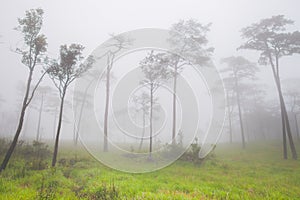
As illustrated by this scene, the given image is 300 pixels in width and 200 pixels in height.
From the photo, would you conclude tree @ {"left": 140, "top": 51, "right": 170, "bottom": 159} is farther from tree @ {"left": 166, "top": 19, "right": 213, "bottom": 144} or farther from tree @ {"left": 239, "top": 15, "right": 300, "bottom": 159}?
tree @ {"left": 239, "top": 15, "right": 300, "bottom": 159}

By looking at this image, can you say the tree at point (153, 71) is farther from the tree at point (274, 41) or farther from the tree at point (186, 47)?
the tree at point (274, 41)

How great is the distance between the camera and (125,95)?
1314 centimetres

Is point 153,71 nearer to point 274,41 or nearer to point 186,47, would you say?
point 186,47

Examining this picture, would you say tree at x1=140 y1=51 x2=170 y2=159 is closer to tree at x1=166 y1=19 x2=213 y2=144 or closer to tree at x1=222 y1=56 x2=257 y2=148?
tree at x1=166 y1=19 x2=213 y2=144

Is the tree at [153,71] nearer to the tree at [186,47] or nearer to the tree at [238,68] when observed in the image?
the tree at [186,47]

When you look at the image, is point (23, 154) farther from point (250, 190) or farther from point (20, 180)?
point (250, 190)

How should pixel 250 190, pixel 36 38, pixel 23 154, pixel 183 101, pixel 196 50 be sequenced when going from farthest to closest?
1. pixel 196 50
2. pixel 183 101
3. pixel 23 154
4. pixel 36 38
5. pixel 250 190

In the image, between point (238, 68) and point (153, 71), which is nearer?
point (153, 71)

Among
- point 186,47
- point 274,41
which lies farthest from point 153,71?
point 274,41

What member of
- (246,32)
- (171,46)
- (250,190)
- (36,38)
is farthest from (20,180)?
(246,32)

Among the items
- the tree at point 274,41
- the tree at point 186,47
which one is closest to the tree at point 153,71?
the tree at point 186,47

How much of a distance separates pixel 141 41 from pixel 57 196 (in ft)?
38.6

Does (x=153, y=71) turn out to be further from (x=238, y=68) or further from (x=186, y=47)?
(x=238, y=68)

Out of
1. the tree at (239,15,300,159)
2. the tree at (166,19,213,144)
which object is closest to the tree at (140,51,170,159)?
the tree at (166,19,213,144)
